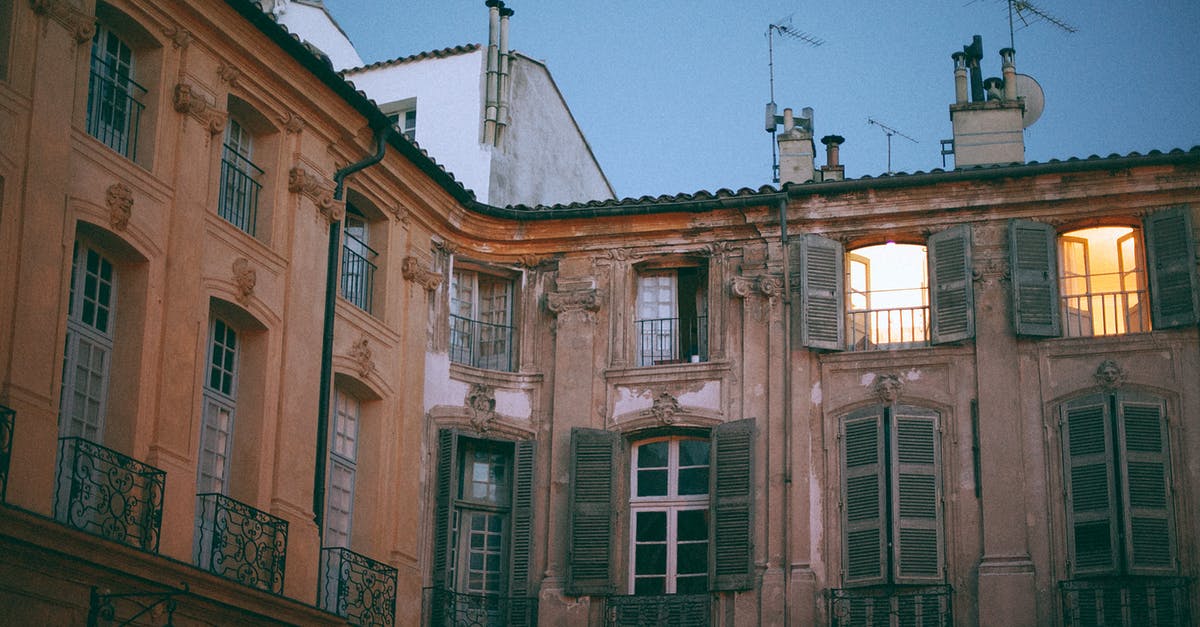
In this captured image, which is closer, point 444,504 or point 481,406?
point 444,504

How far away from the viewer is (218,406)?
695 inches

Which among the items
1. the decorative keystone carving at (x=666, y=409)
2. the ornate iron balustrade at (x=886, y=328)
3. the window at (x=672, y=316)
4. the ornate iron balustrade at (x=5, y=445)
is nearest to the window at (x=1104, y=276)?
the ornate iron balustrade at (x=886, y=328)

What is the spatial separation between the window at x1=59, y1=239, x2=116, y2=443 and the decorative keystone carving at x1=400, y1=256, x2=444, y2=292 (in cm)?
497

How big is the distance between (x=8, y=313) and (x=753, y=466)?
8.93m

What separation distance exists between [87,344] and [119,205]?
1235mm

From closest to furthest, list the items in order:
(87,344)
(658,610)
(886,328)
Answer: (87,344) → (658,610) → (886,328)

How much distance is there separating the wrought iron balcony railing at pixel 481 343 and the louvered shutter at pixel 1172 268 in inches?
293

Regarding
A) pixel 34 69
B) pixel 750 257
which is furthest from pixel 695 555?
pixel 34 69

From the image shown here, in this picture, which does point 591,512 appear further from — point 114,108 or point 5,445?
point 5,445

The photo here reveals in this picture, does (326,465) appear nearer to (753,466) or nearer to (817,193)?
(753,466)

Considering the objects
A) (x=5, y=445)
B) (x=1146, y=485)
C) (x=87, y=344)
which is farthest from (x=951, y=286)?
(x=5, y=445)

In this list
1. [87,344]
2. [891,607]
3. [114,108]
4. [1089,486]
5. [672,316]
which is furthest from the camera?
[672,316]

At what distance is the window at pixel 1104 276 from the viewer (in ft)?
65.3

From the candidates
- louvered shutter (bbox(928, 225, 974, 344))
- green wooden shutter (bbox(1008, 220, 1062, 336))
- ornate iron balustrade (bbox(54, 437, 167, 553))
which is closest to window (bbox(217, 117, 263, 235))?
ornate iron balustrade (bbox(54, 437, 167, 553))
